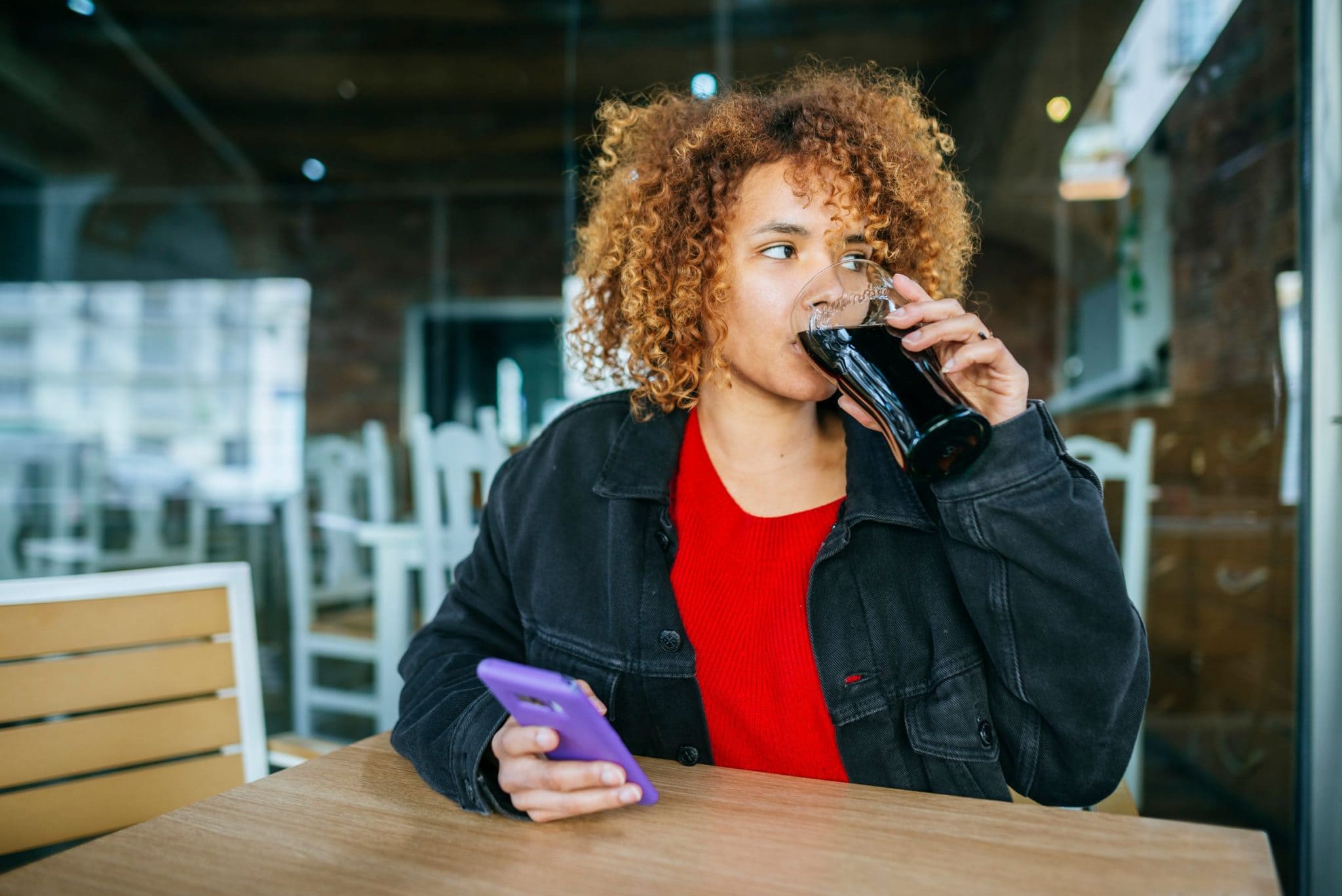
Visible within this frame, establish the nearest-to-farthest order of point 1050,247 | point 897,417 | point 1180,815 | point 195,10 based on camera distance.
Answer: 1. point 897,417
2. point 1180,815
3. point 1050,247
4. point 195,10

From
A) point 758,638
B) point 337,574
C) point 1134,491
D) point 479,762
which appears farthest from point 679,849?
point 337,574

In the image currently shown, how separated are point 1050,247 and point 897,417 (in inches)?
135

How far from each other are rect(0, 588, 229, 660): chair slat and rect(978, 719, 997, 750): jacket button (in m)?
0.92

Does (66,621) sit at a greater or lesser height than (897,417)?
lesser

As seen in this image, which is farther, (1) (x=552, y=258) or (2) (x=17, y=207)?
(1) (x=552, y=258)

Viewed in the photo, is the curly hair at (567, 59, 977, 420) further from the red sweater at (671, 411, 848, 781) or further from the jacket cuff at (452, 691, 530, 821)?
the jacket cuff at (452, 691, 530, 821)

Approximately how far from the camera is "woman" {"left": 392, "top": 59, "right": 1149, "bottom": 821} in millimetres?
835

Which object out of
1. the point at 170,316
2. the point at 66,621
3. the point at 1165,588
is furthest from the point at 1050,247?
the point at 170,316

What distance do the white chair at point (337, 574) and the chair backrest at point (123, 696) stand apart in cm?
130

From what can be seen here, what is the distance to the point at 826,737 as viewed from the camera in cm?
101

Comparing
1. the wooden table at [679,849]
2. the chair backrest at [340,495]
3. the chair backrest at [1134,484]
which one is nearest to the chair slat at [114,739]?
the wooden table at [679,849]

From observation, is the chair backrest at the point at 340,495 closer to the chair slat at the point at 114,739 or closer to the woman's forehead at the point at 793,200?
the chair slat at the point at 114,739

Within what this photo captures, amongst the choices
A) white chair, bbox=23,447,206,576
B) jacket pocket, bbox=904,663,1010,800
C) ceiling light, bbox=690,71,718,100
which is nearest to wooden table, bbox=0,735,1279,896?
jacket pocket, bbox=904,663,1010,800

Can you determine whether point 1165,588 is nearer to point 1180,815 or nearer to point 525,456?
point 1180,815
